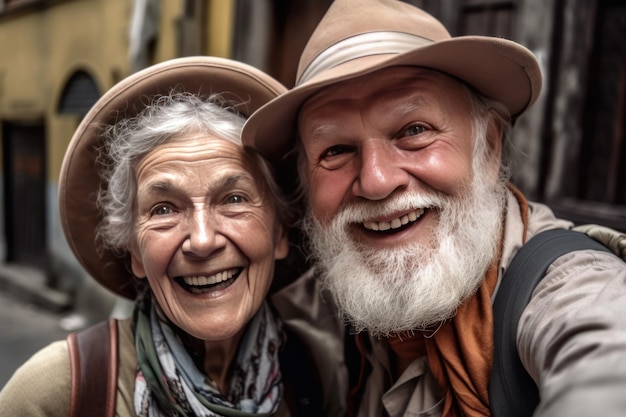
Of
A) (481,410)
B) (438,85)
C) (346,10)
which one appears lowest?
(481,410)

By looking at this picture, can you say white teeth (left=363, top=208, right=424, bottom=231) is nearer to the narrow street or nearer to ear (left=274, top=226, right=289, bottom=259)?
ear (left=274, top=226, right=289, bottom=259)

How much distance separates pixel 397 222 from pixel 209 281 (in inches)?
21.1

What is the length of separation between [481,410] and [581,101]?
1.98 m

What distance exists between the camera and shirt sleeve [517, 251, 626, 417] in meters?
0.77

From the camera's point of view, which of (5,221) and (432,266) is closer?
(432,266)

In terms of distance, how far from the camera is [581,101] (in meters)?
2.75

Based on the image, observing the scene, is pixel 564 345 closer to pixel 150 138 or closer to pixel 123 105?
pixel 150 138

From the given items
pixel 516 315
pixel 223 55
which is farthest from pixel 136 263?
pixel 223 55

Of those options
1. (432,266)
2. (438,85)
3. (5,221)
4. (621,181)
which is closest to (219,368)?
(432,266)

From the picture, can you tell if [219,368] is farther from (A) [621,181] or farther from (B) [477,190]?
(A) [621,181]

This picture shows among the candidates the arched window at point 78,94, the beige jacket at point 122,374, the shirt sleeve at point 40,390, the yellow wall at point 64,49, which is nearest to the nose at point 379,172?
the beige jacket at point 122,374

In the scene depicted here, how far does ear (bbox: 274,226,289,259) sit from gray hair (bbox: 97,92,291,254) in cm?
7

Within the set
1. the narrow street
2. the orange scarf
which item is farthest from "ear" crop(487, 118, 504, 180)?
the narrow street

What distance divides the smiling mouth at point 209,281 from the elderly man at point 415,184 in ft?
0.92
